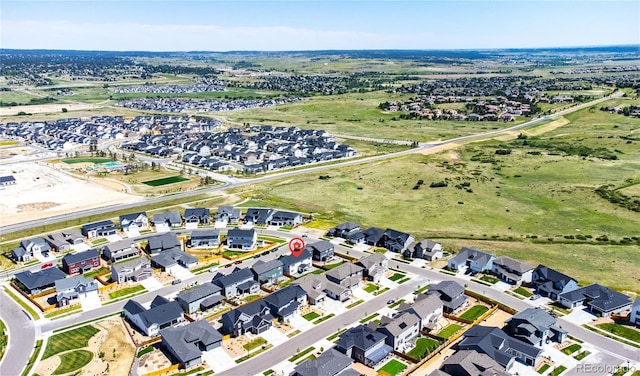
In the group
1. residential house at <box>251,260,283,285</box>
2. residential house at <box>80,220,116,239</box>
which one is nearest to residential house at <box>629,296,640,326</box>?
residential house at <box>251,260,283,285</box>

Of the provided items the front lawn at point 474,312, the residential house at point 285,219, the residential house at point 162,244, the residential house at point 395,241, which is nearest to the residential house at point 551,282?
the front lawn at point 474,312

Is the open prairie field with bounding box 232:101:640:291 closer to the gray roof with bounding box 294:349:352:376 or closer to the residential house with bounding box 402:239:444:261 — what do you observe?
the residential house with bounding box 402:239:444:261

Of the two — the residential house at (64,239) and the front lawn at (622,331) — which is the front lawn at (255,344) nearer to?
the front lawn at (622,331)

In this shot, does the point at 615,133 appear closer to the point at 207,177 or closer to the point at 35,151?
the point at 207,177

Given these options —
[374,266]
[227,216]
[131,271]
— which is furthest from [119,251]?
[374,266]

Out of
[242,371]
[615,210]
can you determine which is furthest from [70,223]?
[615,210]
